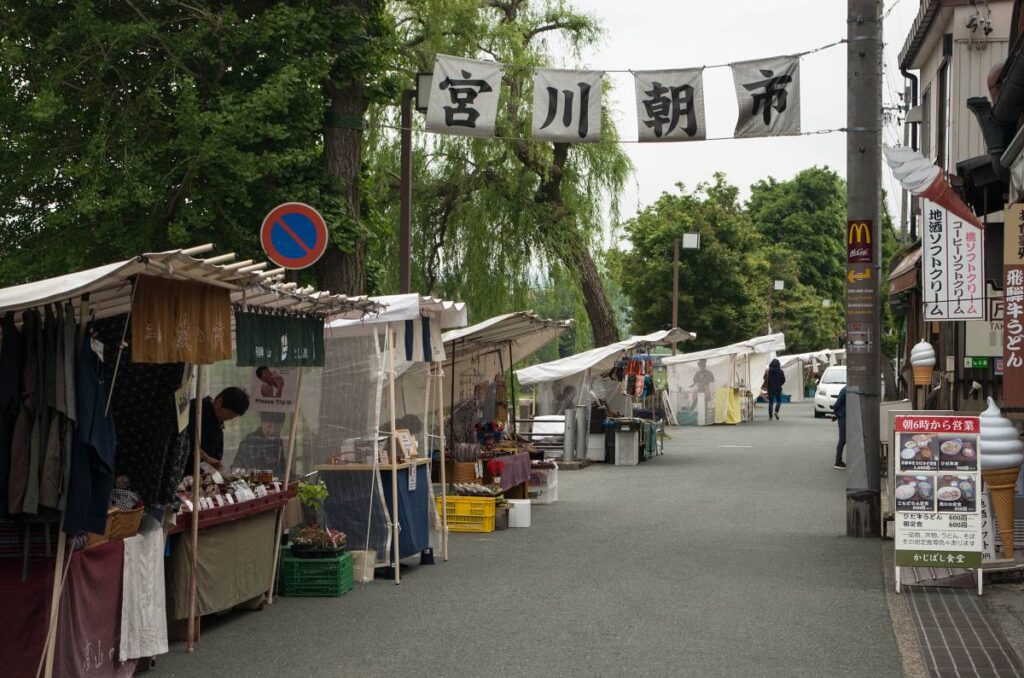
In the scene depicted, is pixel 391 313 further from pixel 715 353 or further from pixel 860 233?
pixel 715 353

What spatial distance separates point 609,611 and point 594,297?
21.8 m

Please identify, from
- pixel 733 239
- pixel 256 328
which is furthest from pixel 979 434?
pixel 733 239

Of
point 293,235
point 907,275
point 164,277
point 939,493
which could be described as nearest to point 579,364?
point 907,275

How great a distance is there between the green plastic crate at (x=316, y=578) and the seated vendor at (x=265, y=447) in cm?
122

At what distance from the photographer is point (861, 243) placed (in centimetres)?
1498

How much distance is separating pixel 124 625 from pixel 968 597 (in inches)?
271

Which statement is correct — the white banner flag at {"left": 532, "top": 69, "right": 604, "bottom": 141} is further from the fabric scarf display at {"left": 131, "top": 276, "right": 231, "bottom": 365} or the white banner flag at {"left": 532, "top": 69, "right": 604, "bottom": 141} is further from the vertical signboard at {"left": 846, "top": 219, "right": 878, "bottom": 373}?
the fabric scarf display at {"left": 131, "top": 276, "right": 231, "bottom": 365}

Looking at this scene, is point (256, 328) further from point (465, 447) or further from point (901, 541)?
point (465, 447)

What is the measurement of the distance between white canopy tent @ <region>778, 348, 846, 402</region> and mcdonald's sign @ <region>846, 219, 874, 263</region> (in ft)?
135

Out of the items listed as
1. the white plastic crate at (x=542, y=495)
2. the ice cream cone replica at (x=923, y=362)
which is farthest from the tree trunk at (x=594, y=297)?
the ice cream cone replica at (x=923, y=362)

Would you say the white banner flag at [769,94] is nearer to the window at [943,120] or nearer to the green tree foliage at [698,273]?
the window at [943,120]

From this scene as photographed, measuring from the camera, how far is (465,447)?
16422mm

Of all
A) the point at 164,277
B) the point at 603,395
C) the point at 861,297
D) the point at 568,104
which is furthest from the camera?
the point at 603,395

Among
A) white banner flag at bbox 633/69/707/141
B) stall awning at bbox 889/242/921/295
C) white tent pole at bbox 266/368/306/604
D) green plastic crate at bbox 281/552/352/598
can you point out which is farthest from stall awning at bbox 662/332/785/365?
green plastic crate at bbox 281/552/352/598
